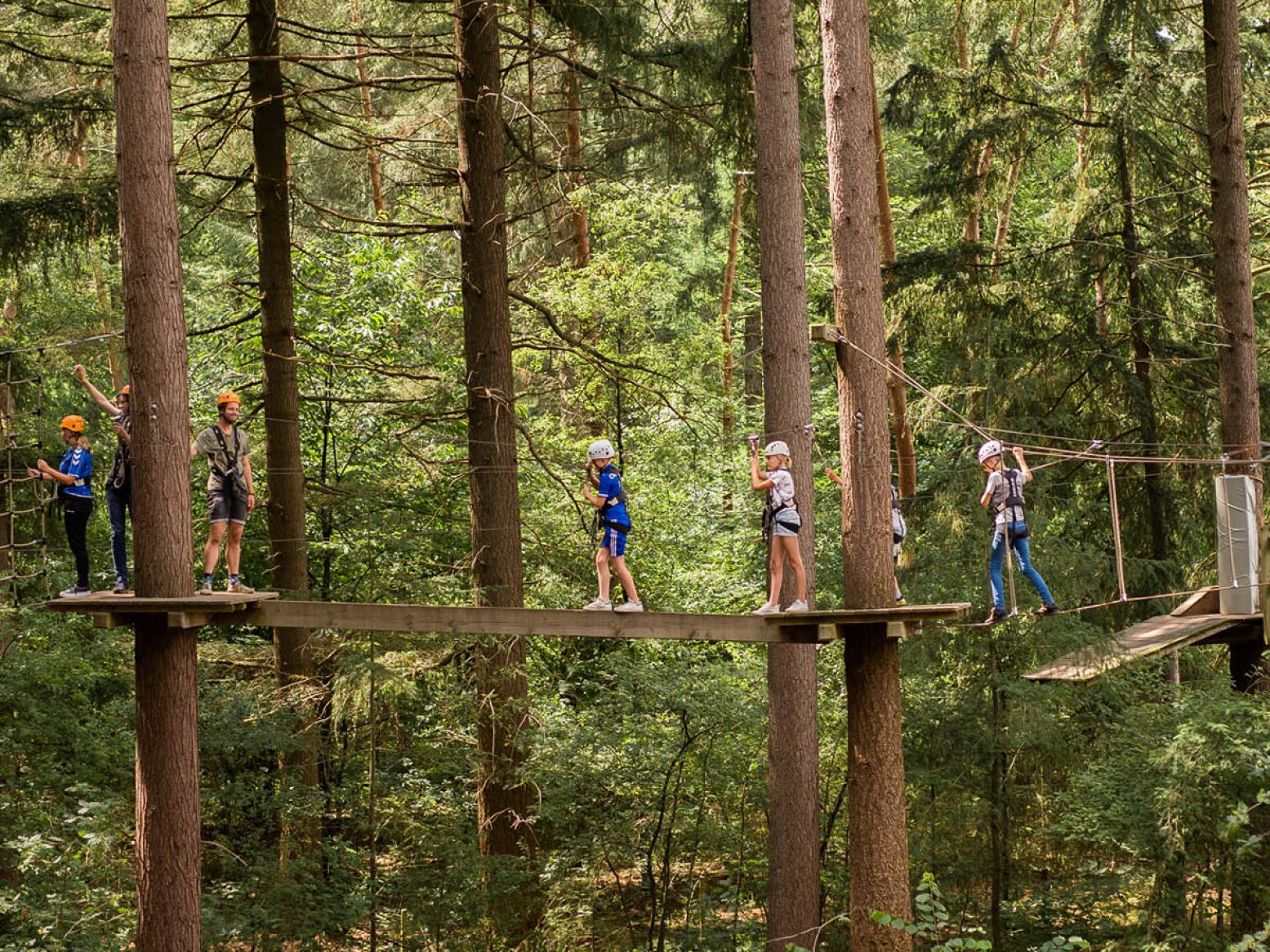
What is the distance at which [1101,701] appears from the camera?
1225 cm

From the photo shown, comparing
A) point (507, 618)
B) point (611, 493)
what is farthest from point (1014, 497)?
point (507, 618)

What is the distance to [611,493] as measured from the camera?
7.65 m

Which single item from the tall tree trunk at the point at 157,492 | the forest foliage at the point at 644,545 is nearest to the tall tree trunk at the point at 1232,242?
the forest foliage at the point at 644,545

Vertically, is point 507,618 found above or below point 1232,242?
below

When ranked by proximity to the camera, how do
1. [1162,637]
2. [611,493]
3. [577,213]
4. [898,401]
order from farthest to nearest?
[577,213] < [898,401] < [1162,637] < [611,493]

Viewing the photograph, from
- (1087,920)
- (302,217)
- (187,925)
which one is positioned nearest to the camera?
(187,925)

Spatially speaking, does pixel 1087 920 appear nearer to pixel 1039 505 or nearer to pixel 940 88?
pixel 1039 505

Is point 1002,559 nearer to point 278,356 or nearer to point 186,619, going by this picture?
point 186,619

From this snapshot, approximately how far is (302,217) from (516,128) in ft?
19.5

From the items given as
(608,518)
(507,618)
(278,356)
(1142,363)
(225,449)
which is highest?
(278,356)

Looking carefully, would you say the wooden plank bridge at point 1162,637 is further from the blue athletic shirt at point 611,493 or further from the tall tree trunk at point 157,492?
the tall tree trunk at point 157,492

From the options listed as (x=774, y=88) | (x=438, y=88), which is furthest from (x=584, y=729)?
(x=438, y=88)

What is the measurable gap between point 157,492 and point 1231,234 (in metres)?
9.06

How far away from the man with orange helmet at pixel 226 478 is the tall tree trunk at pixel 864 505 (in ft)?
12.2
